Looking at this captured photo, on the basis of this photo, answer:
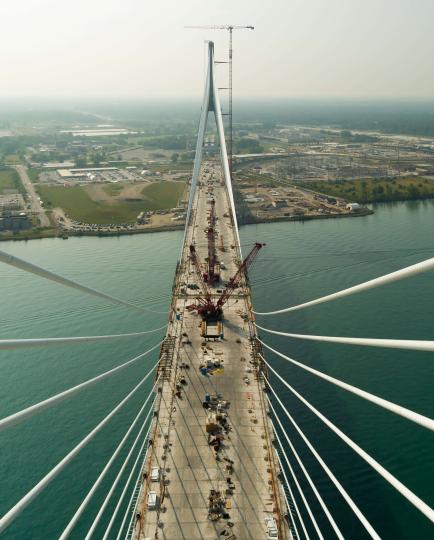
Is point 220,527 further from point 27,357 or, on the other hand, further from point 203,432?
point 27,357

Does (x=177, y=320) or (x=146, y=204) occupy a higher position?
(x=146, y=204)

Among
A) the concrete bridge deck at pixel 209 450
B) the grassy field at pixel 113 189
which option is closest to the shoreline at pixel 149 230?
the grassy field at pixel 113 189

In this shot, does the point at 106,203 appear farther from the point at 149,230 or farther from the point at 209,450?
the point at 209,450

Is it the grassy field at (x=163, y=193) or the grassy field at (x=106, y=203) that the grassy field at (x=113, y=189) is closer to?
the grassy field at (x=106, y=203)

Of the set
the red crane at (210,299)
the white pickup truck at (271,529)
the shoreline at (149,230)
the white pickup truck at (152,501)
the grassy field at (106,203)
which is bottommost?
the white pickup truck at (271,529)

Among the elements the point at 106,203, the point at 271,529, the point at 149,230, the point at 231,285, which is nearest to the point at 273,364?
the point at 231,285

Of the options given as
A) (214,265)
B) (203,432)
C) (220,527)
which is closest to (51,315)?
(214,265)
